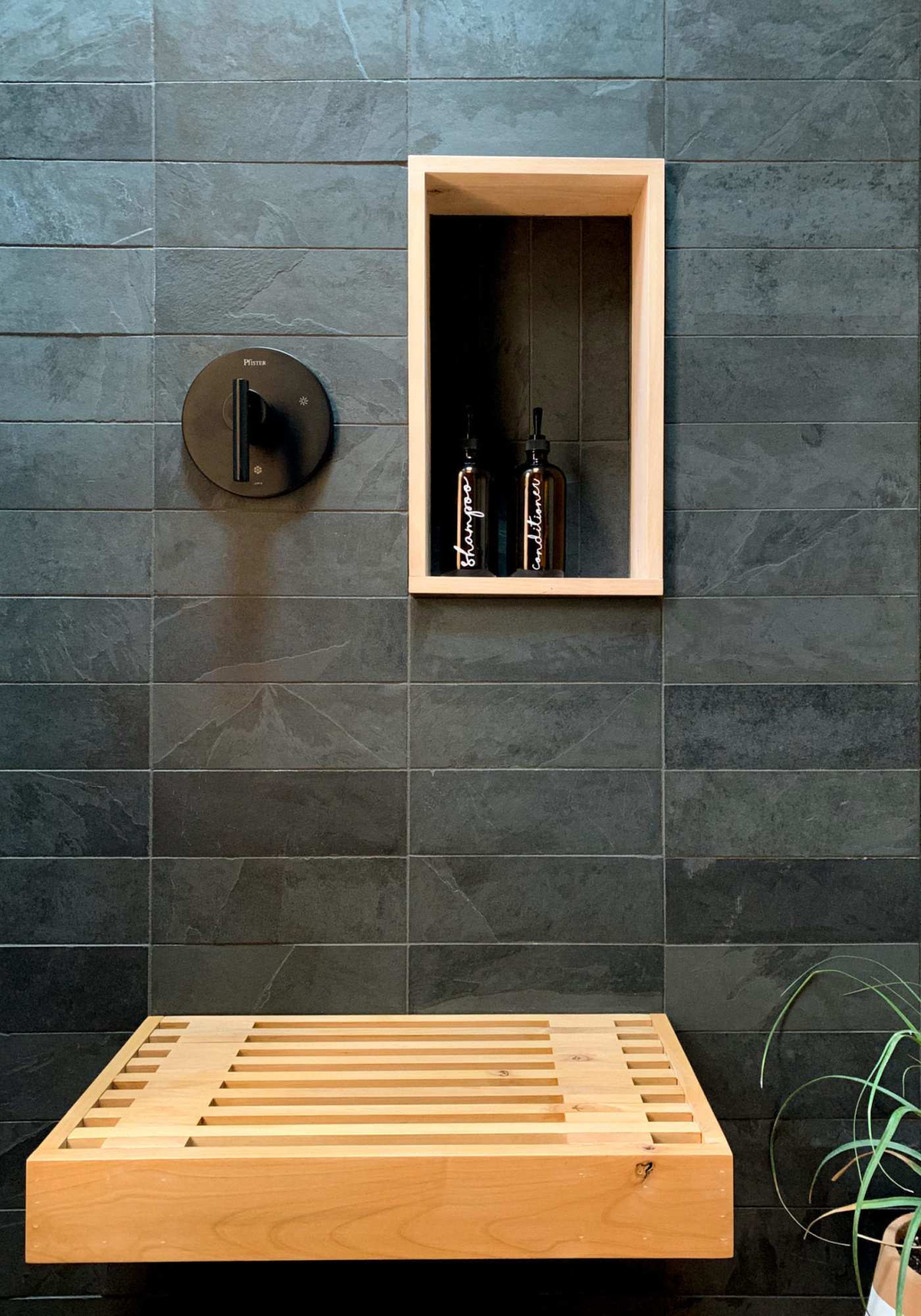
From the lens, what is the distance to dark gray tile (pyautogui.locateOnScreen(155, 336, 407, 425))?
1523mm

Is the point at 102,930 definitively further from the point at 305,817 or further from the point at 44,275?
the point at 44,275

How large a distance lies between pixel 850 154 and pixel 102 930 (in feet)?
5.76

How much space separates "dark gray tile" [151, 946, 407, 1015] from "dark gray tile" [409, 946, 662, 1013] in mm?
44

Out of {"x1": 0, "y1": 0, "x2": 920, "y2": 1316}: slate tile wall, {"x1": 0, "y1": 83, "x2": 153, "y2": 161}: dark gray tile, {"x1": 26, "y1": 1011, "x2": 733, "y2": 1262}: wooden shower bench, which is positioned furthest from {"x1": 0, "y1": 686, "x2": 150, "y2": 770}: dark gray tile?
{"x1": 0, "y1": 83, "x2": 153, "y2": 161}: dark gray tile

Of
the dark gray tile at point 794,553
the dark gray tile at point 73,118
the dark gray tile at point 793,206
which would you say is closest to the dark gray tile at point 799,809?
Answer: the dark gray tile at point 794,553

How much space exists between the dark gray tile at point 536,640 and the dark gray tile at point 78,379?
1.93ft

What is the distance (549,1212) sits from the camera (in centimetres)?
111

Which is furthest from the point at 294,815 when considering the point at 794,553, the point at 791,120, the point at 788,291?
the point at 791,120

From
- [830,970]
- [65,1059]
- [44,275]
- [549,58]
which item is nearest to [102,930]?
[65,1059]

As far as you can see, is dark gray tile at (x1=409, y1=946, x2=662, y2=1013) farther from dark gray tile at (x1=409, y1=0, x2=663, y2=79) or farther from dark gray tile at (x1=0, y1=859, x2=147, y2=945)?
dark gray tile at (x1=409, y1=0, x2=663, y2=79)

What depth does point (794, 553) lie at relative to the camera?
1.54 m

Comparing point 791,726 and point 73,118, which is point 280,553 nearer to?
point 73,118

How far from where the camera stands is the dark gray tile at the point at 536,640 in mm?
1537

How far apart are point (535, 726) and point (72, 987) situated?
0.87 meters
